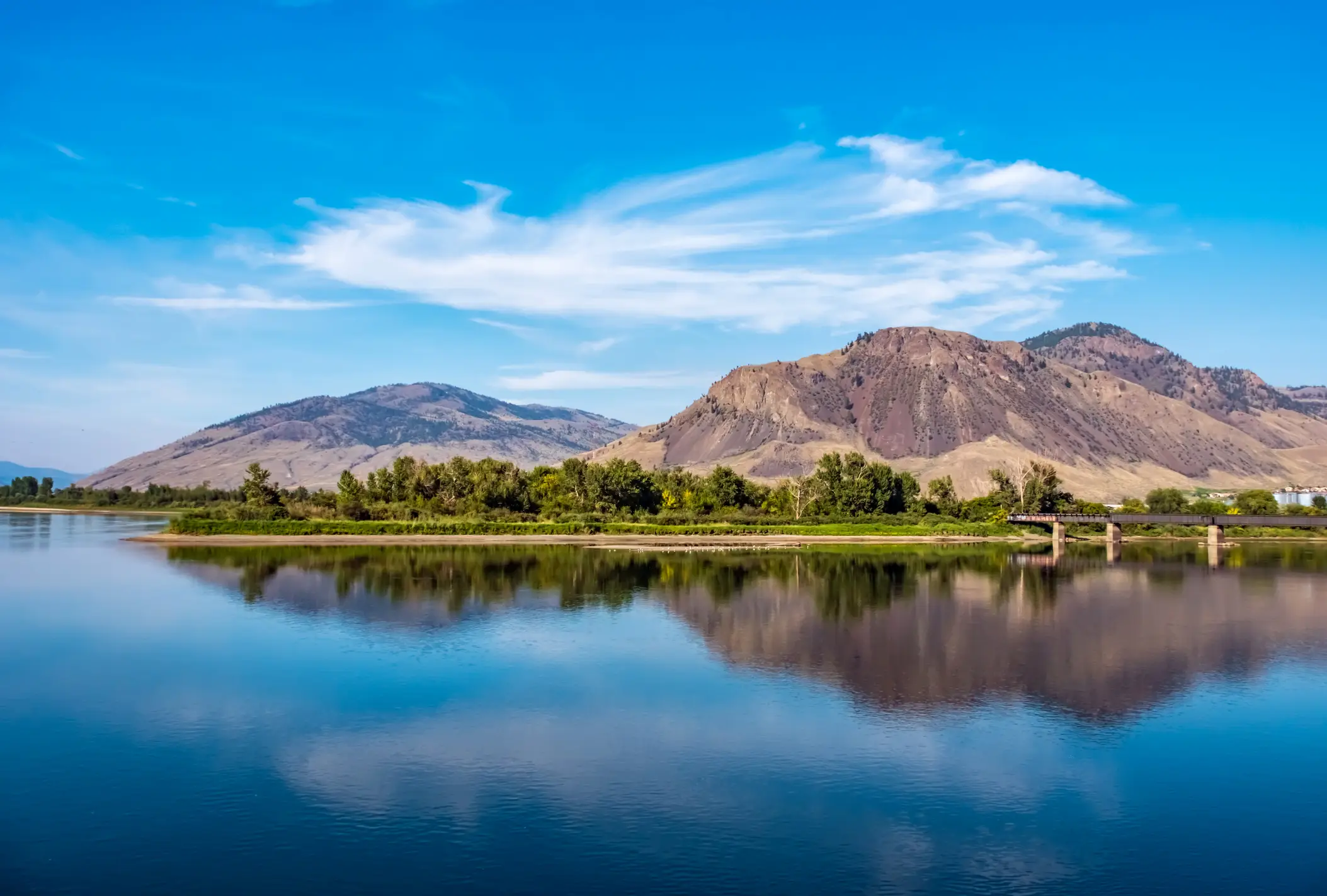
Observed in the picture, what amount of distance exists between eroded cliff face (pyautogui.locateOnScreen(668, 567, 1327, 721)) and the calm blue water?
11.3 inches

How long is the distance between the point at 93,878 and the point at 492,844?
7217 millimetres

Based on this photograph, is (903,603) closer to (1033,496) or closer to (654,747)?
(654,747)

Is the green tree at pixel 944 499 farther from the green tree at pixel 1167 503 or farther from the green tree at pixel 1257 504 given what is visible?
the green tree at pixel 1257 504

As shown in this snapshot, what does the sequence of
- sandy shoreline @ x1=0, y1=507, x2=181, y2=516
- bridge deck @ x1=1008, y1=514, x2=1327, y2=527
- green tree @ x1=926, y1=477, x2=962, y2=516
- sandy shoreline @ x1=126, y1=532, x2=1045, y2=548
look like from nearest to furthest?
1. sandy shoreline @ x1=126, y1=532, x2=1045, y2=548
2. bridge deck @ x1=1008, y1=514, x2=1327, y2=527
3. green tree @ x1=926, y1=477, x2=962, y2=516
4. sandy shoreline @ x1=0, y1=507, x2=181, y2=516

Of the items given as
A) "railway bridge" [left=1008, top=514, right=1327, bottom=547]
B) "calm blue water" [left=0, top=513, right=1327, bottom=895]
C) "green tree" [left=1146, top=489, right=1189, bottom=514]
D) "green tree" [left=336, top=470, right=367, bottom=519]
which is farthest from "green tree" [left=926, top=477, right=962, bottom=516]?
"calm blue water" [left=0, top=513, right=1327, bottom=895]

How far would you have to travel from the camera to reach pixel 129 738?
2822 centimetres

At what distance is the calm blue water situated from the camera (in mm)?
19812

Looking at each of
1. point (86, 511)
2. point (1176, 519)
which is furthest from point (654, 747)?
point (86, 511)

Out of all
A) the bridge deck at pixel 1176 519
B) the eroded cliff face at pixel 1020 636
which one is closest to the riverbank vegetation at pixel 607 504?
the bridge deck at pixel 1176 519

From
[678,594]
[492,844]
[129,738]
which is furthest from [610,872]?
[678,594]

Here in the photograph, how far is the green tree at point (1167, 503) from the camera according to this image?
15100cm

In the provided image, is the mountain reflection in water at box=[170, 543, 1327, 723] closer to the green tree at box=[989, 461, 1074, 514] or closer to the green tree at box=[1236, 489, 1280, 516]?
the green tree at box=[989, 461, 1074, 514]

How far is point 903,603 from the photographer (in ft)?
190

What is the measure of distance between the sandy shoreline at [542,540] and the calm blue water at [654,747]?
145 ft
